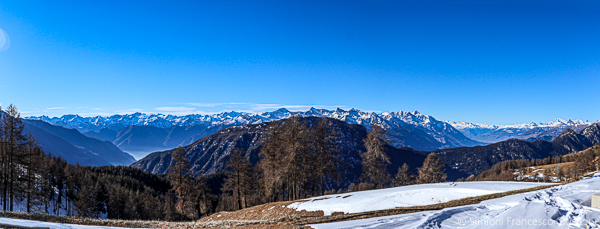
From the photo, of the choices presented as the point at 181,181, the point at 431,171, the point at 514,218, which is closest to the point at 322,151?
the point at 181,181

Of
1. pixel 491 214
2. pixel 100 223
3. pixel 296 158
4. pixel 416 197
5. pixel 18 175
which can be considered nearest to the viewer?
pixel 491 214

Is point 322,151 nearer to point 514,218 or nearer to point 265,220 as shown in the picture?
point 265,220

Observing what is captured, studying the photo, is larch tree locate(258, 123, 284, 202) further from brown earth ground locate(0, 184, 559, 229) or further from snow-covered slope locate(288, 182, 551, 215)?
brown earth ground locate(0, 184, 559, 229)

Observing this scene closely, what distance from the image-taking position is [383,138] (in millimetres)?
38875

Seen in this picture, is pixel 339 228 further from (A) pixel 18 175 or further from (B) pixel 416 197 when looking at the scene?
(A) pixel 18 175

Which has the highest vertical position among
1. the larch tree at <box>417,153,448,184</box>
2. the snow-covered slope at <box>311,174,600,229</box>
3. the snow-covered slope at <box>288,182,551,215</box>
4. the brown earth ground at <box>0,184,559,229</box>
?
the snow-covered slope at <box>311,174,600,229</box>

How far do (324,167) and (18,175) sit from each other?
47.3 meters

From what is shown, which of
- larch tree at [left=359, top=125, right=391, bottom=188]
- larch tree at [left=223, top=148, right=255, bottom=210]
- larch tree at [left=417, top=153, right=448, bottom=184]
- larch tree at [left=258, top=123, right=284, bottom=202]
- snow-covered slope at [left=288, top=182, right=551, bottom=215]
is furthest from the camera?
larch tree at [left=417, top=153, right=448, bottom=184]

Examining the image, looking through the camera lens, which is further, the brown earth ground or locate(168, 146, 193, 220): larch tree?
locate(168, 146, 193, 220): larch tree

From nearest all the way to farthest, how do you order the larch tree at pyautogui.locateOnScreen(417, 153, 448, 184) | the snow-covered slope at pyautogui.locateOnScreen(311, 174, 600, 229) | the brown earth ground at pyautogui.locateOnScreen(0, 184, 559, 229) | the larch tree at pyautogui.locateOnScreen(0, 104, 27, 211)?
the snow-covered slope at pyautogui.locateOnScreen(311, 174, 600, 229) < the brown earth ground at pyautogui.locateOnScreen(0, 184, 559, 229) < the larch tree at pyautogui.locateOnScreen(0, 104, 27, 211) < the larch tree at pyautogui.locateOnScreen(417, 153, 448, 184)

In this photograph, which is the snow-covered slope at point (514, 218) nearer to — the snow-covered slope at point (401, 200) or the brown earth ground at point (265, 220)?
the brown earth ground at point (265, 220)

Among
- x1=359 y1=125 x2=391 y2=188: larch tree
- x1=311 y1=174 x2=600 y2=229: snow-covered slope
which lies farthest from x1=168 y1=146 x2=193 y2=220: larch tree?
x1=311 y1=174 x2=600 y2=229: snow-covered slope

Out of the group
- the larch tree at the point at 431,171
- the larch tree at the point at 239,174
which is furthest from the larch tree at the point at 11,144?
the larch tree at the point at 431,171

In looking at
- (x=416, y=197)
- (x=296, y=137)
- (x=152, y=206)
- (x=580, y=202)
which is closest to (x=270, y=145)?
(x=296, y=137)
